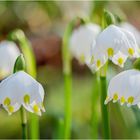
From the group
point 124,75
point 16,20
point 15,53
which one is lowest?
point 124,75

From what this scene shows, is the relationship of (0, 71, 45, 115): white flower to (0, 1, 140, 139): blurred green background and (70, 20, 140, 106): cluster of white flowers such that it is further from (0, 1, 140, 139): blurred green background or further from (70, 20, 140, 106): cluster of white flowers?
(0, 1, 140, 139): blurred green background

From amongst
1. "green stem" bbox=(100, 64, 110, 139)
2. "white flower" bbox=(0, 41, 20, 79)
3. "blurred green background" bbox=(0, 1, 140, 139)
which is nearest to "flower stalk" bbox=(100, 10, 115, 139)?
"green stem" bbox=(100, 64, 110, 139)

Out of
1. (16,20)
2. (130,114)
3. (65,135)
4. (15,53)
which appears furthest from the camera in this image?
(16,20)

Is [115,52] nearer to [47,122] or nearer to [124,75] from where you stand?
[124,75]

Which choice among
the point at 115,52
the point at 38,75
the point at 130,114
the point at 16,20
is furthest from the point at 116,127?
the point at 16,20

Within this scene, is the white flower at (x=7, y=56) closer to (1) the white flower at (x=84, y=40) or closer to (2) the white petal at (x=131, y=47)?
(1) the white flower at (x=84, y=40)

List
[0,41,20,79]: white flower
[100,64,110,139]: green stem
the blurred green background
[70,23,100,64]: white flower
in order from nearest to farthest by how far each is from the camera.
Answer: [100,64,110,139]: green stem, [0,41,20,79]: white flower, [70,23,100,64]: white flower, the blurred green background
